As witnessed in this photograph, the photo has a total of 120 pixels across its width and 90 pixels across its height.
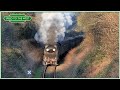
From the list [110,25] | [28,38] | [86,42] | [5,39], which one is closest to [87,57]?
[86,42]

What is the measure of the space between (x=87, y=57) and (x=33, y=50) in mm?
490

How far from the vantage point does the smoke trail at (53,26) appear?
2.66 metres

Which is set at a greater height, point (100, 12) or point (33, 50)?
point (100, 12)

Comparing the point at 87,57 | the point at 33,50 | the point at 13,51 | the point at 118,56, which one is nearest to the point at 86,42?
the point at 87,57

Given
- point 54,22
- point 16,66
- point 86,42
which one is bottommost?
point 16,66

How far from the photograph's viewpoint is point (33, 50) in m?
2.68

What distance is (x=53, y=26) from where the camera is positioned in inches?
106

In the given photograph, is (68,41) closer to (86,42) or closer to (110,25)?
(86,42)

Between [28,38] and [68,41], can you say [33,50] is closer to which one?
[28,38]

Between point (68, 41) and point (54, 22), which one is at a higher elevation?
point (54, 22)

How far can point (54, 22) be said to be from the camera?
8.80 feet

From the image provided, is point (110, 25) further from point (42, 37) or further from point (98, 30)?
point (42, 37)

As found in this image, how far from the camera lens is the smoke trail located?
2.66 m

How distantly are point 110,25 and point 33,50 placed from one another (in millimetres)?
729
